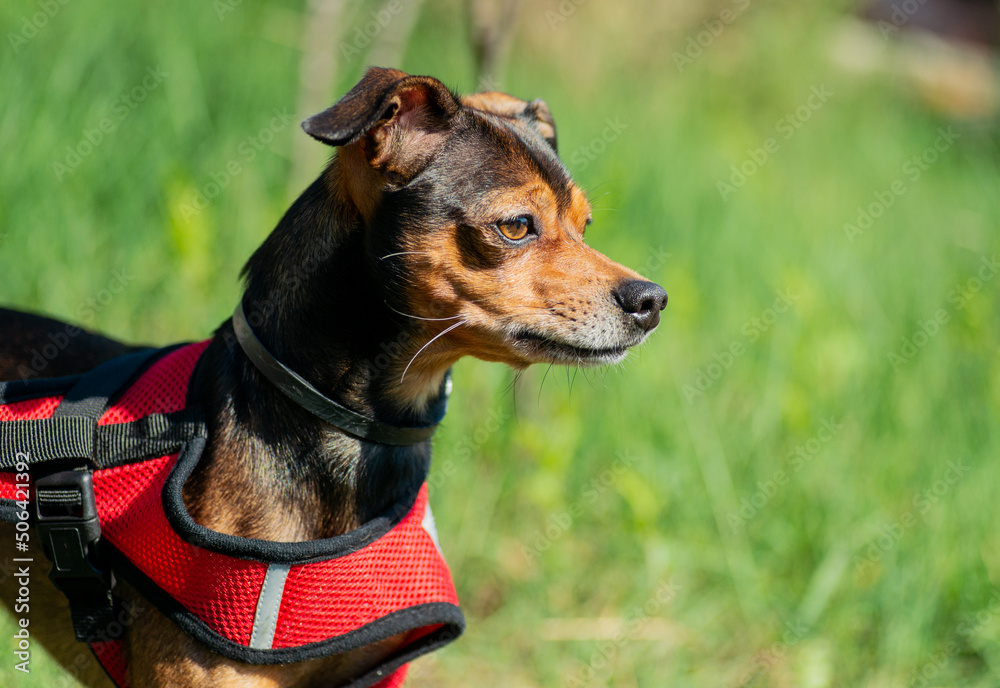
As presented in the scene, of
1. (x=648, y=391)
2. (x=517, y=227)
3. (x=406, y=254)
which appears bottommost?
(x=648, y=391)

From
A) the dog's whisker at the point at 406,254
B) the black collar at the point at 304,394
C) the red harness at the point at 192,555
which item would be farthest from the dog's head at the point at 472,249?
the red harness at the point at 192,555

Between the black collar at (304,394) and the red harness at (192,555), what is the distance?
8.1 inches

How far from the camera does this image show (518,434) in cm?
399

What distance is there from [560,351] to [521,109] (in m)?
0.97

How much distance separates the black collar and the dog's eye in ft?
1.95

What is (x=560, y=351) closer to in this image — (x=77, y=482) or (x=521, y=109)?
(x=521, y=109)

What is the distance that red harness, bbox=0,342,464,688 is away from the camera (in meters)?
2.01

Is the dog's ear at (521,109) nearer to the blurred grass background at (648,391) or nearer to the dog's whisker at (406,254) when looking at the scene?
the blurred grass background at (648,391)

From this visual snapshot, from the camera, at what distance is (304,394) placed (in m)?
2.13

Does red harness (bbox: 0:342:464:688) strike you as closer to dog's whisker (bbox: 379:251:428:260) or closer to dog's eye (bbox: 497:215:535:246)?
dog's whisker (bbox: 379:251:428:260)

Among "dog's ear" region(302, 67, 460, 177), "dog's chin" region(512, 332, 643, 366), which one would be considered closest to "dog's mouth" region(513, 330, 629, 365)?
"dog's chin" region(512, 332, 643, 366)

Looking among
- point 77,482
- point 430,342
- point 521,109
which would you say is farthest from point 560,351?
point 77,482

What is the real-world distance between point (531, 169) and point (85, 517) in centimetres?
145

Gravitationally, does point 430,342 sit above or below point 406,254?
below
